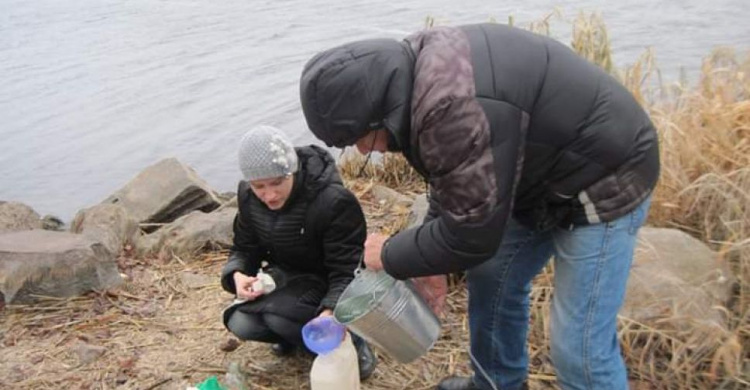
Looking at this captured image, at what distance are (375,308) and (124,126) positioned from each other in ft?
26.5

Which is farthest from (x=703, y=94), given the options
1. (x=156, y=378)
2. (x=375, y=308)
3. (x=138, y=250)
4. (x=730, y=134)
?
(x=138, y=250)

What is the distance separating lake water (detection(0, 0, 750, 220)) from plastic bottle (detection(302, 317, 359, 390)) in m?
5.25

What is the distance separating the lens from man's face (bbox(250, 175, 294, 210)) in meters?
2.97

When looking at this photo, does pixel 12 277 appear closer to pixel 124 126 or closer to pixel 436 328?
pixel 436 328

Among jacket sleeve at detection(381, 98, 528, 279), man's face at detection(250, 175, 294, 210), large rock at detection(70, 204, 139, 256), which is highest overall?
jacket sleeve at detection(381, 98, 528, 279)

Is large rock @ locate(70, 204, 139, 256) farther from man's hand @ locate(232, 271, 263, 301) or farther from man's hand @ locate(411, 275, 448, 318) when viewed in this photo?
man's hand @ locate(411, 275, 448, 318)

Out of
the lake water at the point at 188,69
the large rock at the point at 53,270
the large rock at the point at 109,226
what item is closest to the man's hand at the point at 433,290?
the large rock at the point at 53,270

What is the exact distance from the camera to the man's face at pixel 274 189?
2.97 meters

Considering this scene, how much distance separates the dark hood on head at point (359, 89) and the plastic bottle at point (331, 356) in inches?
40.4

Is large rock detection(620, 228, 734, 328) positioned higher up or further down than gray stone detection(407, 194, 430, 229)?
higher up

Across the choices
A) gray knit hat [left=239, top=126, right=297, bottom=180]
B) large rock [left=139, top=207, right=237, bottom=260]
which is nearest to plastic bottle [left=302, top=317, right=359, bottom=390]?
gray knit hat [left=239, top=126, right=297, bottom=180]

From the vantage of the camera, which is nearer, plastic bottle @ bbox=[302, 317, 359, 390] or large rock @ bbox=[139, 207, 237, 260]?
plastic bottle @ bbox=[302, 317, 359, 390]

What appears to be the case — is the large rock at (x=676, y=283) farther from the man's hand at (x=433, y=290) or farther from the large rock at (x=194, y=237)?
the large rock at (x=194, y=237)

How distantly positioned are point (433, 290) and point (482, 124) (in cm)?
94
